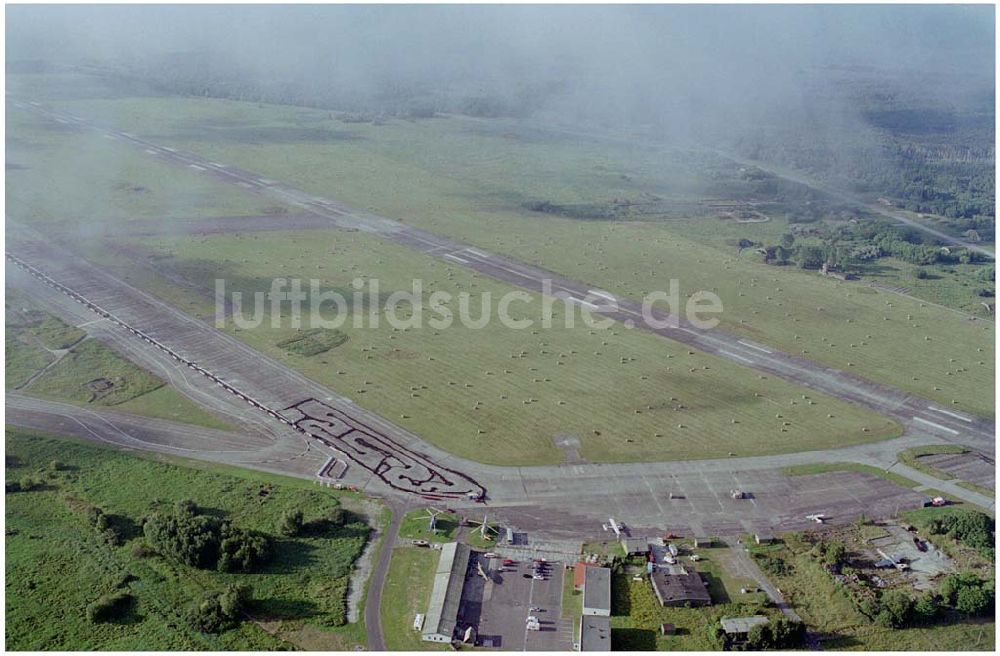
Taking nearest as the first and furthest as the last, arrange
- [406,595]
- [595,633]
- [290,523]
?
[595,633] < [406,595] < [290,523]

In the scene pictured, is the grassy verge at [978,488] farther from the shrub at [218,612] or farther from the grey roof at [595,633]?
the shrub at [218,612]

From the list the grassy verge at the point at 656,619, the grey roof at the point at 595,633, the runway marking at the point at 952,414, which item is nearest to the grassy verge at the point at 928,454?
the runway marking at the point at 952,414

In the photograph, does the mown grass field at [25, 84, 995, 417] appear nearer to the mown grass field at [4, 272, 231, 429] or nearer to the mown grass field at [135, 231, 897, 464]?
the mown grass field at [135, 231, 897, 464]

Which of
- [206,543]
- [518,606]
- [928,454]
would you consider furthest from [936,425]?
[206,543]

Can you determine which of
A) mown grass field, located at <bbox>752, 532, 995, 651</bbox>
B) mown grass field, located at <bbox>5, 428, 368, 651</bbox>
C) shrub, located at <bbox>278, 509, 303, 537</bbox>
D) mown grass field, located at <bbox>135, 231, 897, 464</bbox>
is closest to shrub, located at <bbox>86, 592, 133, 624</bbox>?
mown grass field, located at <bbox>5, 428, 368, 651</bbox>

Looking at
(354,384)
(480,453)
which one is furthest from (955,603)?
(354,384)

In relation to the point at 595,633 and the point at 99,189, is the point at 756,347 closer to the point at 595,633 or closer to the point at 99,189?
the point at 595,633
